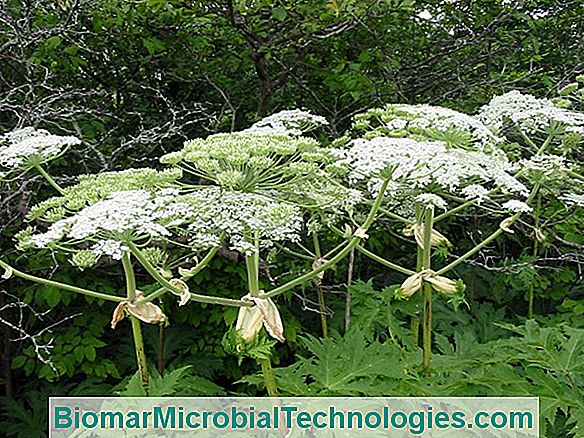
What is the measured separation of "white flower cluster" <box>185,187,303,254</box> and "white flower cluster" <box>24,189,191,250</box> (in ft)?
0.19

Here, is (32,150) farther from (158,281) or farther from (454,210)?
(454,210)

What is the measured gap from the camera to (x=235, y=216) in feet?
6.93

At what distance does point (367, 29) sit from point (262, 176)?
2.30 metres

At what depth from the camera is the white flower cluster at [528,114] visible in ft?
9.89

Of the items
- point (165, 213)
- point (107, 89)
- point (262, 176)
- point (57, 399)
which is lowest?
point (57, 399)

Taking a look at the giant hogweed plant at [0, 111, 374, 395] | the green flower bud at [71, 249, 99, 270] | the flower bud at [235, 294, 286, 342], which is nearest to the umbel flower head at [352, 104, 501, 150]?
the giant hogweed plant at [0, 111, 374, 395]

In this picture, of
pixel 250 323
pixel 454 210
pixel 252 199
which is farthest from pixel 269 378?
pixel 454 210

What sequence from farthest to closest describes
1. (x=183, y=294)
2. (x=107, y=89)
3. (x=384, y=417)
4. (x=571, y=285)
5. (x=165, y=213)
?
(x=571, y=285)
(x=107, y=89)
(x=384, y=417)
(x=183, y=294)
(x=165, y=213)

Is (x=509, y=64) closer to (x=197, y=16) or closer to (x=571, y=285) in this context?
(x=571, y=285)

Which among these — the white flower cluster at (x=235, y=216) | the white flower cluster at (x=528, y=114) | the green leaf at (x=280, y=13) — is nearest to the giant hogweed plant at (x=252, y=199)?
the white flower cluster at (x=235, y=216)

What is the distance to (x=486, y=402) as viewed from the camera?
2.70m

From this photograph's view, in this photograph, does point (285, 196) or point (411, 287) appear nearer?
point (285, 196)

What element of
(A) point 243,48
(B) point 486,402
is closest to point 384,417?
(B) point 486,402

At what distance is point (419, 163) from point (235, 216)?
648 millimetres
